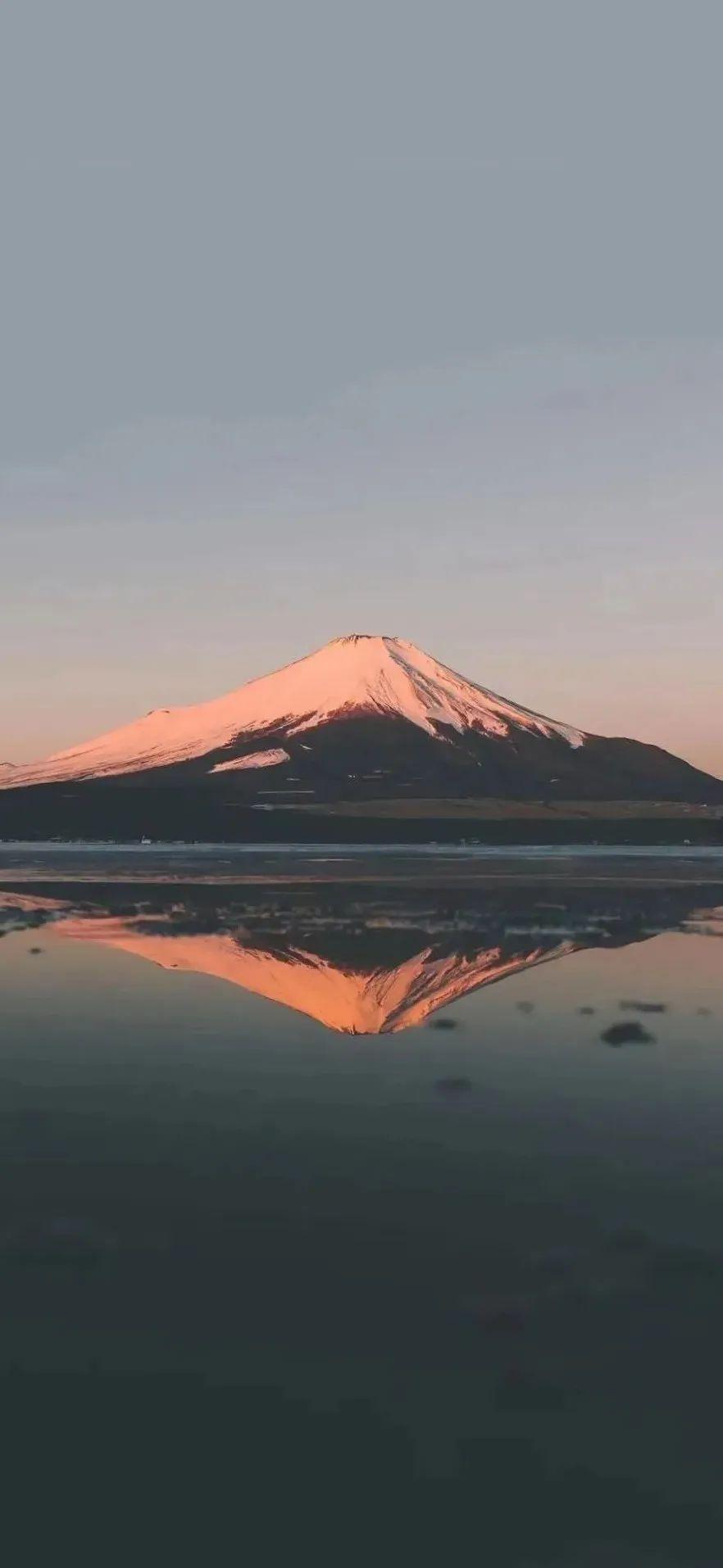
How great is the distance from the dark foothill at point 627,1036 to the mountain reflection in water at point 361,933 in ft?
13.0

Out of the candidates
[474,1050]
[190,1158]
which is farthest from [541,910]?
[190,1158]

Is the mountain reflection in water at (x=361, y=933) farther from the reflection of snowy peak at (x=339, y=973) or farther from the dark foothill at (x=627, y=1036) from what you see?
the dark foothill at (x=627, y=1036)

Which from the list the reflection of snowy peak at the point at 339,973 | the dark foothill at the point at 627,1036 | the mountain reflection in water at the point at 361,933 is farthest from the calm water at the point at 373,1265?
the mountain reflection in water at the point at 361,933

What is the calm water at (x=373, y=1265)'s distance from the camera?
838 centimetres

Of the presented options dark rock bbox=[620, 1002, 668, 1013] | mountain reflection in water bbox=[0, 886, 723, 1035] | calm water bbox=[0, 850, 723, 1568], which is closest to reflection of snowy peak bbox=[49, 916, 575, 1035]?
mountain reflection in water bbox=[0, 886, 723, 1035]

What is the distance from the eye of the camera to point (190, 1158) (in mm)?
16094

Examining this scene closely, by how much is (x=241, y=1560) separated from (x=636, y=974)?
26.6 metres

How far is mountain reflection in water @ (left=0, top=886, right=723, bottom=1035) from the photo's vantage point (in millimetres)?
29625

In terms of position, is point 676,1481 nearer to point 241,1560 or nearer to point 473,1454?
point 473,1454

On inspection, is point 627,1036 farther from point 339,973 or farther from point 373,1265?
point 373,1265

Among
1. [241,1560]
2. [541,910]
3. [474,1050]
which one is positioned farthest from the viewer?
[541,910]

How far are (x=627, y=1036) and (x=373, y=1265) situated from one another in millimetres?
12291

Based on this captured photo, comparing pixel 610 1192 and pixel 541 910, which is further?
pixel 541 910

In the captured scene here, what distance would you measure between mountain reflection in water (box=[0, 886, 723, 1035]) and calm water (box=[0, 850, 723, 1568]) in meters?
0.56
